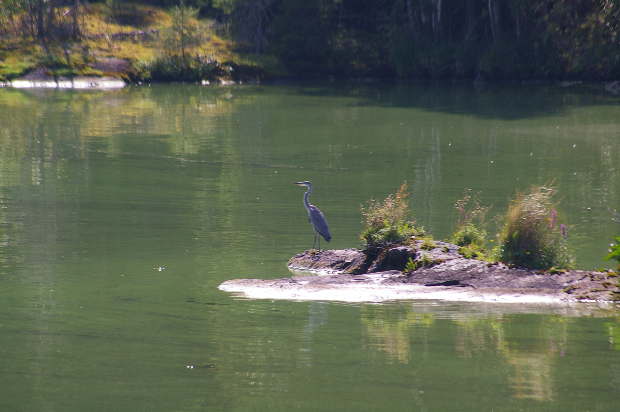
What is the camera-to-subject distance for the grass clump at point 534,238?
15047 mm

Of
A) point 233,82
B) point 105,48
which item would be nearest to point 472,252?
point 233,82

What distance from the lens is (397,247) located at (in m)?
16.1

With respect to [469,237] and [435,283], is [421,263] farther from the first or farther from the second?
[469,237]

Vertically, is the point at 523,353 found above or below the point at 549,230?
below

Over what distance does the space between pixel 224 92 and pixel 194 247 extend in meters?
35.9

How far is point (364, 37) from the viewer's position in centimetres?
6450

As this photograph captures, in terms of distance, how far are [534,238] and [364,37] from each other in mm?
50572

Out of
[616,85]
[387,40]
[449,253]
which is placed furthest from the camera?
[387,40]

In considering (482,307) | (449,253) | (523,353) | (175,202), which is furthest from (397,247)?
(175,202)

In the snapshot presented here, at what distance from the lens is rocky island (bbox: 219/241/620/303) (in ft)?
47.7

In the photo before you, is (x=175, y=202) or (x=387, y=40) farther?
(x=387, y=40)

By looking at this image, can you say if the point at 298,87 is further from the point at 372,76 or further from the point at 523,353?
the point at 523,353

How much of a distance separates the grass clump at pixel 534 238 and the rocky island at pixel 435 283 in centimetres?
21

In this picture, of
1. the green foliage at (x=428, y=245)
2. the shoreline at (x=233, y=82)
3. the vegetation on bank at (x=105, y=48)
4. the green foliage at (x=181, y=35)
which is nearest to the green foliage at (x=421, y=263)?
the green foliage at (x=428, y=245)
